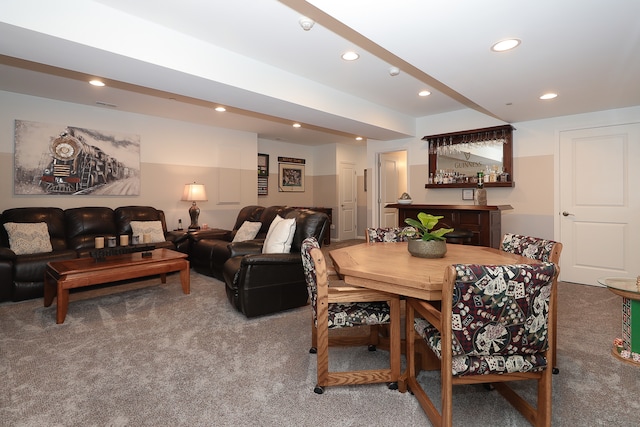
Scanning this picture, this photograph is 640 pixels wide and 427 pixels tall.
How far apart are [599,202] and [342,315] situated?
13.5 feet

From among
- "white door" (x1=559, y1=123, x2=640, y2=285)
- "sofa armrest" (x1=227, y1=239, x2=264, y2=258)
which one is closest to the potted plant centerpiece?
"sofa armrest" (x1=227, y1=239, x2=264, y2=258)

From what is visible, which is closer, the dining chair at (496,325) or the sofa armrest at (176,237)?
the dining chair at (496,325)

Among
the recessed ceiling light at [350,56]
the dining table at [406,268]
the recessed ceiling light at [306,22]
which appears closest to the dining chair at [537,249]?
the dining table at [406,268]

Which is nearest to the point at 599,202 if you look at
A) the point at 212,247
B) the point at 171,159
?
the point at 212,247

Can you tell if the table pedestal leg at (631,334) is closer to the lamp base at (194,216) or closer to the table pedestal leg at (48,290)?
the table pedestal leg at (48,290)

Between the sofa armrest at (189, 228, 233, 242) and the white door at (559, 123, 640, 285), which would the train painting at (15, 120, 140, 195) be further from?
the white door at (559, 123, 640, 285)

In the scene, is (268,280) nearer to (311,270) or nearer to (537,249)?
(311,270)

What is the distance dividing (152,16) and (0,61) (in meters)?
2.06

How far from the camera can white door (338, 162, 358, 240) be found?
8148 mm

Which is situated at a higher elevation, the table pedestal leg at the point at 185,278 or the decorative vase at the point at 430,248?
the decorative vase at the point at 430,248

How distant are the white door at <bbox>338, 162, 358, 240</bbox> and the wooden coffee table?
15.8 ft

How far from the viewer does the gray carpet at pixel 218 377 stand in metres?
1.73

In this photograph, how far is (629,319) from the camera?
2.30m

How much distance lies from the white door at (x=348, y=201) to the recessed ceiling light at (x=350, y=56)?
4.89 metres
